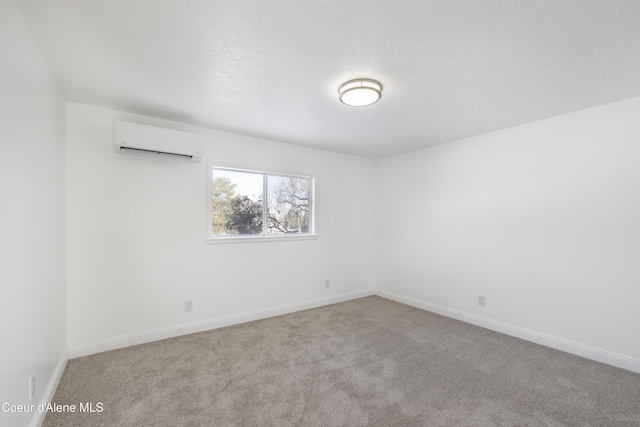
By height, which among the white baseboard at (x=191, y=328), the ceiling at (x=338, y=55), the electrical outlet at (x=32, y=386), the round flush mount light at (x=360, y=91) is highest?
the ceiling at (x=338, y=55)

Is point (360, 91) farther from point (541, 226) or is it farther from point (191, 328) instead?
point (191, 328)

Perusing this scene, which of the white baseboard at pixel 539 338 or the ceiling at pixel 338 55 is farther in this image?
the white baseboard at pixel 539 338

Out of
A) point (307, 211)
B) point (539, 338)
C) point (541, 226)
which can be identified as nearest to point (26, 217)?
point (307, 211)

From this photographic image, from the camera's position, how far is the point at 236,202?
3.55m

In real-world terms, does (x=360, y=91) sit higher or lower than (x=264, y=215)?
higher

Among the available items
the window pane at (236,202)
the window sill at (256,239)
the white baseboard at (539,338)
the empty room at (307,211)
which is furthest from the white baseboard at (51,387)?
the white baseboard at (539,338)

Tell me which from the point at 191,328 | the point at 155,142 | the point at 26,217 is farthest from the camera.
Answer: the point at 191,328

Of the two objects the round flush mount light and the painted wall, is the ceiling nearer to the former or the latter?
the round flush mount light

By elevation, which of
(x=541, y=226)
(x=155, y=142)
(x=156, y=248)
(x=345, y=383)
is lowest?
(x=345, y=383)

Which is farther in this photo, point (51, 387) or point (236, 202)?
point (236, 202)

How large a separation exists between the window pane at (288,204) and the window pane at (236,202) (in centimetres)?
17

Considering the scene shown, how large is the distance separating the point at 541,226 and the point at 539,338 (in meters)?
1.20

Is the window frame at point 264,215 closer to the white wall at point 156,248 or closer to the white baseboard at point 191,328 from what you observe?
the white wall at point 156,248

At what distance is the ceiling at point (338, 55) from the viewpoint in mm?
1442
